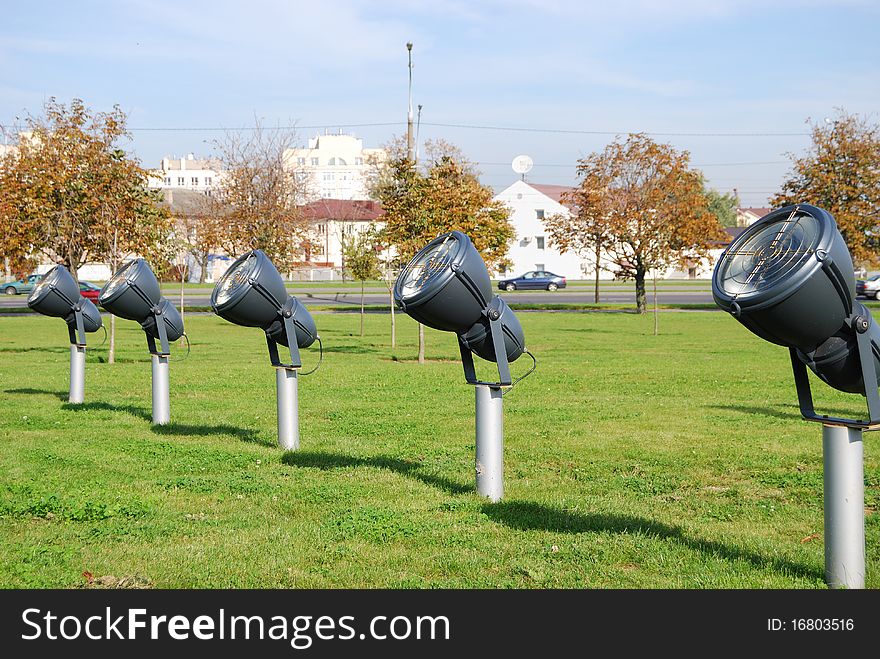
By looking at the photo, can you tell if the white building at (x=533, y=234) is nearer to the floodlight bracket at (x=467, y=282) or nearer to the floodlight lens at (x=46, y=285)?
the floodlight lens at (x=46, y=285)

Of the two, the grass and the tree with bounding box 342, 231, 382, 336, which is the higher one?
the tree with bounding box 342, 231, 382, 336

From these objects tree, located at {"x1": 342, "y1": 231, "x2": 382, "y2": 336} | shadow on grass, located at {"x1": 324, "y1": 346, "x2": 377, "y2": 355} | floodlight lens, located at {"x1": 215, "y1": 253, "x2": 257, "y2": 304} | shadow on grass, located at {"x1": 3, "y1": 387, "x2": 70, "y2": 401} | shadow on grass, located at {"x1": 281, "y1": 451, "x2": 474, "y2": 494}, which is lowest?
shadow on grass, located at {"x1": 3, "y1": 387, "x2": 70, "y2": 401}

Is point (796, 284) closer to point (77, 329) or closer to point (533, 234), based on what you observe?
point (77, 329)

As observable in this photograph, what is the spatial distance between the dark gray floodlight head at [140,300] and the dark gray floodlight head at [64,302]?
172 centimetres

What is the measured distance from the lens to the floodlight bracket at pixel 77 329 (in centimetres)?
1235

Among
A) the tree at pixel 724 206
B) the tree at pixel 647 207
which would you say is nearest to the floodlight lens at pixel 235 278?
the tree at pixel 647 207

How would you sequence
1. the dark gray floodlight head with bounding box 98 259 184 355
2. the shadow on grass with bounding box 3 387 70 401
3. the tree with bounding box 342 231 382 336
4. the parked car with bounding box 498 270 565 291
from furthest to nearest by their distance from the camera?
the parked car with bounding box 498 270 565 291, the tree with bounding box 342 231 382 336, the shadow on grass with bounding box 3 387 70 401, the dark gray floodlight head with bounding box 98 259 184 355

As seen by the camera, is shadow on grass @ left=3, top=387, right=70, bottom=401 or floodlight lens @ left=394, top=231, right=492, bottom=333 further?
shadow on grass @ left=3, top=387, right=70, bottom=401

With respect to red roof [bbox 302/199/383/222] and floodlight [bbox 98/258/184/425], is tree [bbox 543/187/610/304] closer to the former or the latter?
floodlight [bbox 98/258/184/425]

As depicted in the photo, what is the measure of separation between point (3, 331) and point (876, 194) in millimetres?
27079

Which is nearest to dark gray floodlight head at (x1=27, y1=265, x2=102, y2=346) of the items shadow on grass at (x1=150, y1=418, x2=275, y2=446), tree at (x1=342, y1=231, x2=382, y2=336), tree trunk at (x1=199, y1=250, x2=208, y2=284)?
shadow on grass at (x1=150, y1=418, x2=275, y2=446)

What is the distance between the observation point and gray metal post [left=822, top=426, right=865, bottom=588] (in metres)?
4.76

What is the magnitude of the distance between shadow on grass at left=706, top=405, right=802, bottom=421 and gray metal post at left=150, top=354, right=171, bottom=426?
6139 mm
